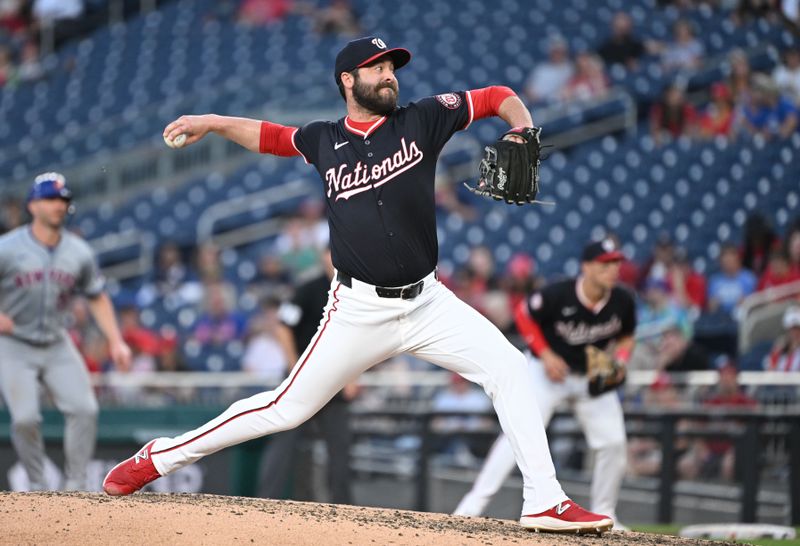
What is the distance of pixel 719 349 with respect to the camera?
1001cm

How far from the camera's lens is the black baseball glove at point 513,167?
4461 millimetres

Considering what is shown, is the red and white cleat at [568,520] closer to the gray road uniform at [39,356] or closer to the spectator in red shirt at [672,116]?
the gray road uniform at [39,356]

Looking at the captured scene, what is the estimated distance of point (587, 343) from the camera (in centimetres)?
714

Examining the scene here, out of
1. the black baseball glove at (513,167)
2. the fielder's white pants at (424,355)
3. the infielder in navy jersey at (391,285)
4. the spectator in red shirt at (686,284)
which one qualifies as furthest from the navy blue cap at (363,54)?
the spectator in red shirt at (686,284)

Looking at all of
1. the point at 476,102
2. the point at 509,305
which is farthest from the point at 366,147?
the point at 509,305

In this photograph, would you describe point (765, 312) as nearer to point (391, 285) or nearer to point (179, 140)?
point (391, 285)

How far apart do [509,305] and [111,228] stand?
6.55 metres

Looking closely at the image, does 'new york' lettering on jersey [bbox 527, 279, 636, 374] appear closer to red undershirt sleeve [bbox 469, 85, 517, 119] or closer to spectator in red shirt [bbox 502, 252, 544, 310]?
red undershirt sleeve [bbox 469, 85, 517, 119]

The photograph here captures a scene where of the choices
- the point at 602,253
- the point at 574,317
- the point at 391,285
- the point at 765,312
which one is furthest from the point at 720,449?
the point at 391,285

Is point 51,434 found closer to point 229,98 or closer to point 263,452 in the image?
point 263,452

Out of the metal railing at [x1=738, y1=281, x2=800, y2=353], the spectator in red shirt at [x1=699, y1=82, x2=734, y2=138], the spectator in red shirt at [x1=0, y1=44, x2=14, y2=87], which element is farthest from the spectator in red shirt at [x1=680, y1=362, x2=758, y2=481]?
the spectator in red shirt at [x1=0, y1=44, x2=14, y2=87]

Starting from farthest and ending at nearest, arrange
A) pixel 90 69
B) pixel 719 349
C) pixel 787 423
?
pixel 90 69, pixel 719 349, pixel 787 423

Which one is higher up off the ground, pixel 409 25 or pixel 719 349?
pixel 409 25

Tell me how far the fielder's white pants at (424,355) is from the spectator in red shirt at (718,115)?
23.3 feet
